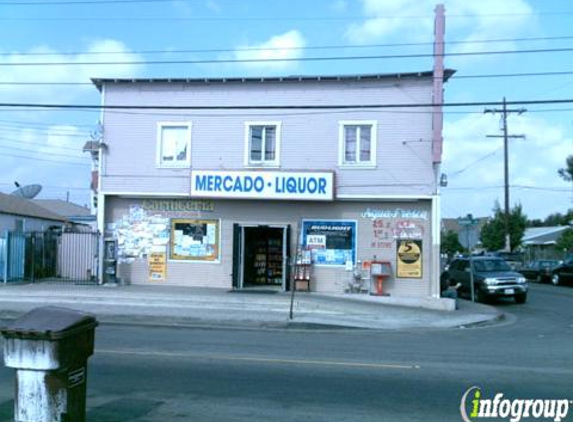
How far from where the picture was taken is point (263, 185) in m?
21.5

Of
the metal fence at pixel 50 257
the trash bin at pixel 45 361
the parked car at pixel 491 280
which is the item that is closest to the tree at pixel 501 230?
the parked car at pixel 491 280

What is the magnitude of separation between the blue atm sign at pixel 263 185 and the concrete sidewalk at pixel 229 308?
325 cm

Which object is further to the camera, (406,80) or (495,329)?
(406,80)

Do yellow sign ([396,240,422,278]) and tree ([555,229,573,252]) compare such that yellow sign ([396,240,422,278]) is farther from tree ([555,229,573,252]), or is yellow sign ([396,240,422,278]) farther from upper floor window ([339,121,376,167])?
tree ([555,229,573,252])

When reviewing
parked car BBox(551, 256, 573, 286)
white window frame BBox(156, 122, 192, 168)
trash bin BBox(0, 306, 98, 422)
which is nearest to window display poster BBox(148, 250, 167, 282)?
white window frame BBox(156, 122, 192, 168)

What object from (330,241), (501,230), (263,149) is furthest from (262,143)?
(501,230)

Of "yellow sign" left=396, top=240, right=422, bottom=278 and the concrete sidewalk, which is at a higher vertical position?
"yellow sign" left=396, top=240, right=422, bottom=278

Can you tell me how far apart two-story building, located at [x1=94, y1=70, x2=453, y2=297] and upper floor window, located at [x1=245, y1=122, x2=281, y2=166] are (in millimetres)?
49

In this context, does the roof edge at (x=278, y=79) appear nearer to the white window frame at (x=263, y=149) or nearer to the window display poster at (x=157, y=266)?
the white window frame at (x=263, y=149)

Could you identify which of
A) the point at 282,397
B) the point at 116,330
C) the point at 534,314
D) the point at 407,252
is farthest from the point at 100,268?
the point at 282,397

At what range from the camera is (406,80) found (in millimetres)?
21266

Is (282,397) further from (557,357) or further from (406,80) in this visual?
(406,80)

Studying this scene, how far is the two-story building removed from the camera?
21312 millimetres

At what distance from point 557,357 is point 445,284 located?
48.7 feet
